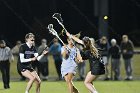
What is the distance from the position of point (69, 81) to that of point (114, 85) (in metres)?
6.49

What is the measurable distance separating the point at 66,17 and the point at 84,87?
60.5 ft

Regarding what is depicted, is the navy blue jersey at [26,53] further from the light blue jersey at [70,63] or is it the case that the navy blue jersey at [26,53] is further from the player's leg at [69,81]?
the player's leg at [69,81]

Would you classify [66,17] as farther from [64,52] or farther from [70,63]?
[64,52]

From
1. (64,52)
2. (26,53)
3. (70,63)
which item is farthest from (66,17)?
(64,52)

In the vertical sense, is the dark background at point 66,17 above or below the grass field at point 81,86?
above

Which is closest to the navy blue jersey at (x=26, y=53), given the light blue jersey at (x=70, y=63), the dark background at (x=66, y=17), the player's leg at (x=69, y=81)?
the light blue jersey at (x=70, y=63)

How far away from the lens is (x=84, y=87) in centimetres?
2248

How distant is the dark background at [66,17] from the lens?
3934cm

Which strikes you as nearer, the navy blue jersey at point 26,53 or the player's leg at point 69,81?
the player's leg at point 69,81

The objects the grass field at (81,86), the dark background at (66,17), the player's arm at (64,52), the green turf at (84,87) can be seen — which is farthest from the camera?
the dark background at (66,17)

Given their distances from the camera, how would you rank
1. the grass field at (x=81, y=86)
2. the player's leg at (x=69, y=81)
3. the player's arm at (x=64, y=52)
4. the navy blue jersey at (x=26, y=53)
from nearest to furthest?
1. the player's arm at (x=64, y=52)
2. the player's leg at (x=69, y=81)
3. the navy blue jersey at (x=26, y=53)
4. the grass field at (x=81, y=86)

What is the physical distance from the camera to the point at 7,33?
130 feet

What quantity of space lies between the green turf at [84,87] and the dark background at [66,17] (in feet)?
43.9

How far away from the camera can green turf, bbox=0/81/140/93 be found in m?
21.0
